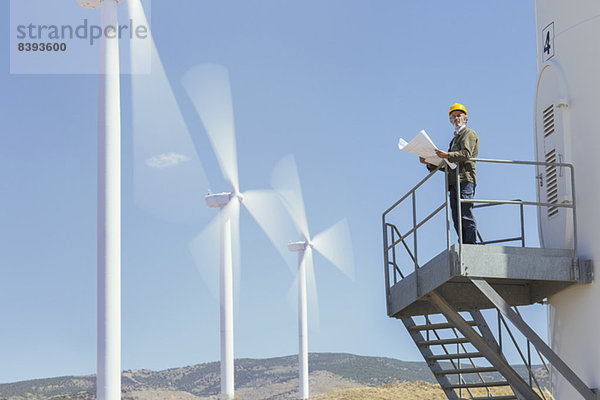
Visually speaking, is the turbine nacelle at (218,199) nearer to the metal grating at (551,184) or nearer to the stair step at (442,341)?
the stair step at (442,341)

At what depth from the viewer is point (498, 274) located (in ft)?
53.1

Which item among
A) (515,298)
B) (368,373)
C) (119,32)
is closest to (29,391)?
(368,373)

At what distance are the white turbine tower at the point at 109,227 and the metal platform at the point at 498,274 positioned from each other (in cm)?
1277

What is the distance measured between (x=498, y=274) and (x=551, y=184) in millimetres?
2403

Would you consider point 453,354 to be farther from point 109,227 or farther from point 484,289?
point 109,227

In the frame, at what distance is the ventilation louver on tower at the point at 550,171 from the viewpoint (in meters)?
17.5

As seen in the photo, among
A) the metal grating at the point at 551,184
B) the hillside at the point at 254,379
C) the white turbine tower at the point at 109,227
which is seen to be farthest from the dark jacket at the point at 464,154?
the hillside at the point at 254,379

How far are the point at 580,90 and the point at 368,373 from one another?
103624 millimetres

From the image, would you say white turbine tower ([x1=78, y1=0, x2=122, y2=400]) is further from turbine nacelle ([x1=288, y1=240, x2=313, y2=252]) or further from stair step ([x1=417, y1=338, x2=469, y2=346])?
turbine nacelle ([x1=288, y1=240, x2=313, y2=252])

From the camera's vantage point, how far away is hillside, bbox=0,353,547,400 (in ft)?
357

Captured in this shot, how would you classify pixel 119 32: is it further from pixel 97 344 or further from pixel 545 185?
pixel 545 185

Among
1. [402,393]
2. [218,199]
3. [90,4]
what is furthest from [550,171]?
[218,199]

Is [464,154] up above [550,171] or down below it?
above

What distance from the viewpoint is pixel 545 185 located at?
704 inches
